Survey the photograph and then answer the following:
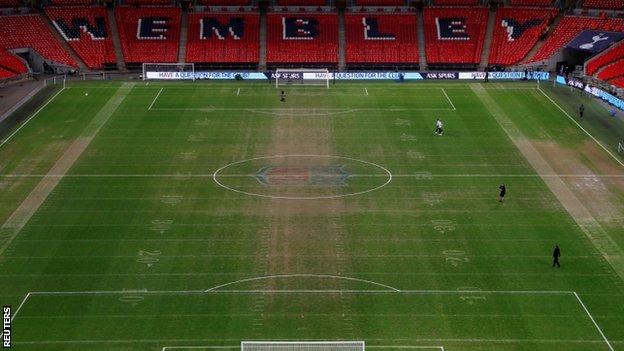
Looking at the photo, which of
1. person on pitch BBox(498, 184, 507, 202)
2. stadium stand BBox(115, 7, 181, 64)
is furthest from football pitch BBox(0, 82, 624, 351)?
stadium stand BBox(115, 7, 181, 64)

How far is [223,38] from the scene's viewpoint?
4405 inches

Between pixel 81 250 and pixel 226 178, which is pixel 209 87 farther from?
pixel 81 250

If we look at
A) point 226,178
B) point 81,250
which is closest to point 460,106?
point 226,178

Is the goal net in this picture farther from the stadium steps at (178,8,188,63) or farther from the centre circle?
the centre circle

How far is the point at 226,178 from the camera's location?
7044 centimetres

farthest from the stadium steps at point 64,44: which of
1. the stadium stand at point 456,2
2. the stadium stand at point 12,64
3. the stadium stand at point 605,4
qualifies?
the stadium stand at point 605,4

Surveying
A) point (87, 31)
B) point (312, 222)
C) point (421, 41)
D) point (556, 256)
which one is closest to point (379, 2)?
point (421, 41)

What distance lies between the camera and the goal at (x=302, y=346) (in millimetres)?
43969

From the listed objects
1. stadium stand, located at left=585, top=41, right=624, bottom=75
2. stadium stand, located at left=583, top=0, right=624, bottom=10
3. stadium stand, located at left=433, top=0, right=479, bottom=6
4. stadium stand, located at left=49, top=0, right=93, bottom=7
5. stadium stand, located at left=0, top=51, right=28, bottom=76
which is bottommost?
stadium stand, located at left=0, top=51, right=28, bottom=76

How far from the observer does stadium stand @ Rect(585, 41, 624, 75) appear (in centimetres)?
9844

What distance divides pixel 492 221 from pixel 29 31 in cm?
6605

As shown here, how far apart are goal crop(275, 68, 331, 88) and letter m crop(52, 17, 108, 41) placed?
75.4 feet

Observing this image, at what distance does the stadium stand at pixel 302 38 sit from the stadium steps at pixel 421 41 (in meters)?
9.32

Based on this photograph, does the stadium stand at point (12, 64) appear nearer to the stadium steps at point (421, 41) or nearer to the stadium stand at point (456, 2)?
the stadium steps at point (421, 41)
